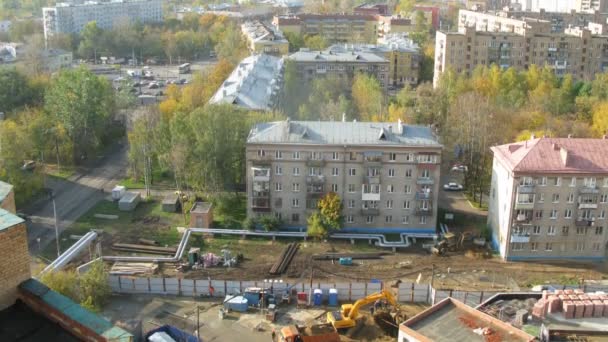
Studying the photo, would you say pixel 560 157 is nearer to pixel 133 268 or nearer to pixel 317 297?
pixel 317 297

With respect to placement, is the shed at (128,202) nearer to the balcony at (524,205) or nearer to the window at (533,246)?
the balcony at (524,205)

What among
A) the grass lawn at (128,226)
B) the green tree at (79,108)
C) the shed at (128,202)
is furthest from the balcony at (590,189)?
the green tree at (79,108)

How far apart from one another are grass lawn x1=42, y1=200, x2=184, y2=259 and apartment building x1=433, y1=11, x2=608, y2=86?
140 feet

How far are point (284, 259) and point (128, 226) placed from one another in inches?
413

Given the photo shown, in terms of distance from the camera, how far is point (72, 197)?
4281cm

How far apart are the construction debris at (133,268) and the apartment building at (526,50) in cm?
4835

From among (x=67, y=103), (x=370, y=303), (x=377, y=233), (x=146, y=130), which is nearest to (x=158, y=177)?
(x=146, y=130)

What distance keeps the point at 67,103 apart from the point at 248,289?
26634 mm

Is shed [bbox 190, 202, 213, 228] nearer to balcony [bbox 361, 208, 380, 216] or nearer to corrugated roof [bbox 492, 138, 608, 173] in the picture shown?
balcony [bbox 361, 208, 380, 216]

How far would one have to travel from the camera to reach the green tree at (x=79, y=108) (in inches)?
1930

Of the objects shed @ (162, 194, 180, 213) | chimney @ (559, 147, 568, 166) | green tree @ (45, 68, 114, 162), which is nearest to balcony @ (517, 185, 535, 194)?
chimney @ (559, 147, 568, 166)

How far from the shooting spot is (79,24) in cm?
11812

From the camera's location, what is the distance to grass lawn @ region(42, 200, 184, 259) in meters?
36.4

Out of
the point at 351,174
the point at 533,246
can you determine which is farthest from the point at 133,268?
the point at 533,246
